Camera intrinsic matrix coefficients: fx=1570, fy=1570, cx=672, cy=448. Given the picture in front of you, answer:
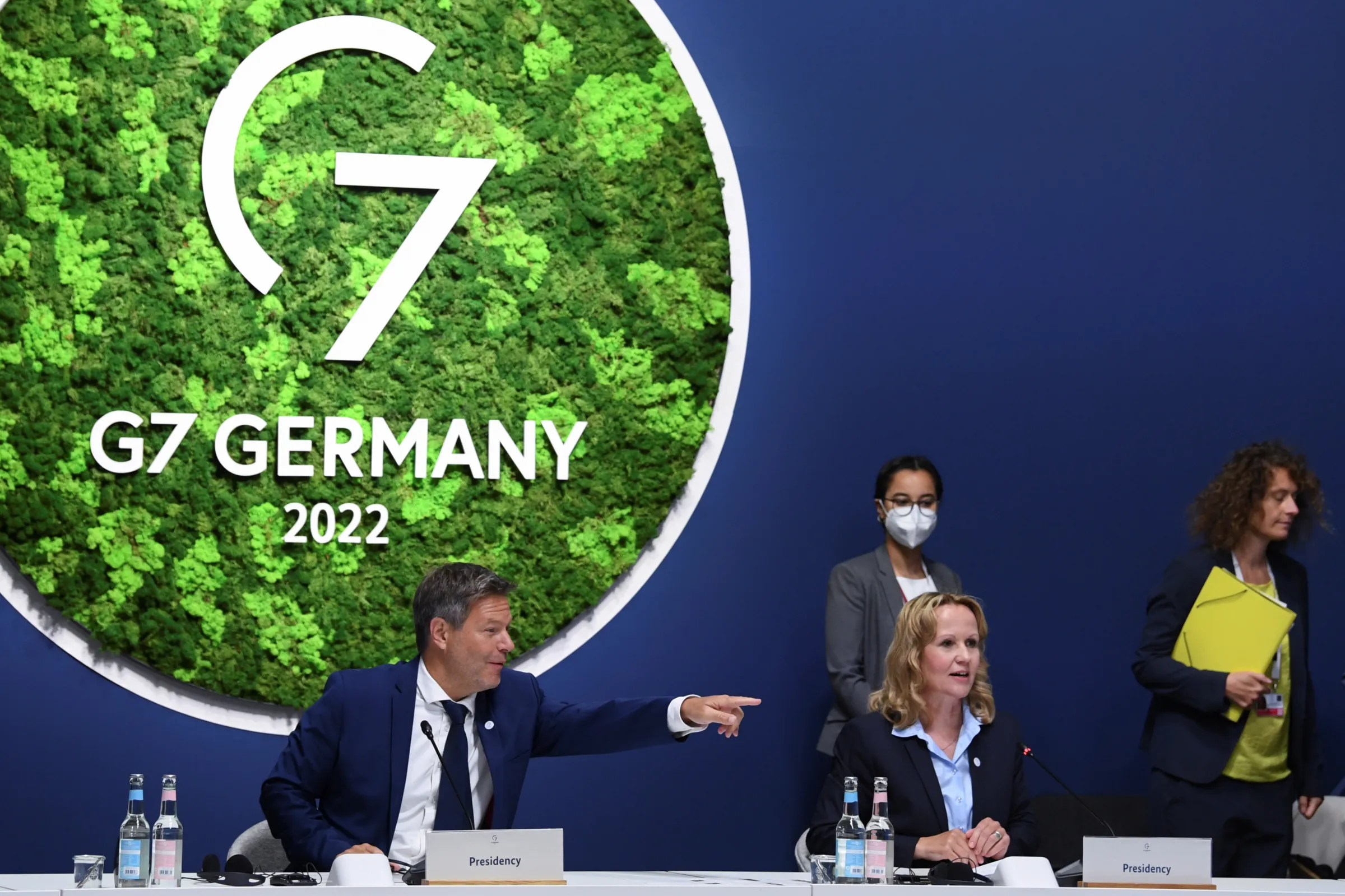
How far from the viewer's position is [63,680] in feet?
14.5

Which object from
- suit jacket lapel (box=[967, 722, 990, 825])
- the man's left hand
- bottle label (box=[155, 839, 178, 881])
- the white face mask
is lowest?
bottle label (box=[155, 839, 178, 881])

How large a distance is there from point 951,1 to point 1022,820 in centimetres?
276

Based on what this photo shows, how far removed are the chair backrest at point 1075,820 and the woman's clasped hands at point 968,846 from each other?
85cm

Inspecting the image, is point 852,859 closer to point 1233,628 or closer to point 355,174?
point 1233,628

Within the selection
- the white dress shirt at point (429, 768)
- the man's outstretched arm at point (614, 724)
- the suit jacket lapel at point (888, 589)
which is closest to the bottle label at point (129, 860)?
the white dress shirt at point (429, 768)

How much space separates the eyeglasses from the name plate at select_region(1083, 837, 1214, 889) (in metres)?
1.76

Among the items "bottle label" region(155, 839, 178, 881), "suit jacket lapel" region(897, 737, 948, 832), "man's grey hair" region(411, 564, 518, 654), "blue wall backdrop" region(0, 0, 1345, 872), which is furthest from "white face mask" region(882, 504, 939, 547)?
"bottle label" region(155, 839, 178, 881)

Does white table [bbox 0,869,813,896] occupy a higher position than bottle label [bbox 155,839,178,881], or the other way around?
bottle label [bbox 155,839,178,881]

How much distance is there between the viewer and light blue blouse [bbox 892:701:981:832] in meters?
3.39

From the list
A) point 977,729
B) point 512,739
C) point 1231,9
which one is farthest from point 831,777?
point 1231,9

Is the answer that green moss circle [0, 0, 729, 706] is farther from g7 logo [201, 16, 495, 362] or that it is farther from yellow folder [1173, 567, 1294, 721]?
yellow folder [1173, 567, 1294, 721]

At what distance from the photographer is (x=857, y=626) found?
4371 millimetres

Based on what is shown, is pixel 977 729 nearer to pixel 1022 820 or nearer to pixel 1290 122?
pixel 1022 820

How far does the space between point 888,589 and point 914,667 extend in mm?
964
